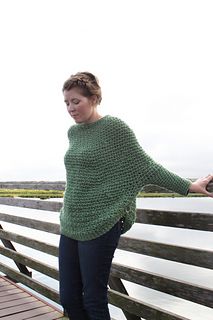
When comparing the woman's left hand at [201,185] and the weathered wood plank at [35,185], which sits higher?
the woman's left hand at [201,185]

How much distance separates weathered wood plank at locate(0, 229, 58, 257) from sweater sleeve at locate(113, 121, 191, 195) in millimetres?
2095

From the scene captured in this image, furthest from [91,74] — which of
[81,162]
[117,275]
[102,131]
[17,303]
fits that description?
[17,303]

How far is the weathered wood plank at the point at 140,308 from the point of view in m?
2.97

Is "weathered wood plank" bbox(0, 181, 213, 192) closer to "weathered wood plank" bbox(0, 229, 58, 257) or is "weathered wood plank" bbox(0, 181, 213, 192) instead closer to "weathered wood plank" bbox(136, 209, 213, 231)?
"weathered wood plank" bbox(0, 229, 58, 257)

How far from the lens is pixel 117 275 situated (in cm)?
345

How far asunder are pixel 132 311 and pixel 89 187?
1.33m

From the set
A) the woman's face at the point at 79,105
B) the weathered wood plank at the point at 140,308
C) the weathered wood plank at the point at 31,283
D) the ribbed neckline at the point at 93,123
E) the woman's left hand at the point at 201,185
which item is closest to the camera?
the woman's left hand at the point at 201,185

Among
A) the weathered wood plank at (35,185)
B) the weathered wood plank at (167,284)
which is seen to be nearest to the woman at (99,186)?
the weathered wood plank at (167,284)

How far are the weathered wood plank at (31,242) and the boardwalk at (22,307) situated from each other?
0.52 metres

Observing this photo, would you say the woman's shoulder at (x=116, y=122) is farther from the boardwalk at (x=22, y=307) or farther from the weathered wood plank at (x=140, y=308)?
the boardwalk at (x=22, y=307)

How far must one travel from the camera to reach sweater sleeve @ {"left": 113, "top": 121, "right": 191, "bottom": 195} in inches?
94.7

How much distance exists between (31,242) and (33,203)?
1.47ft

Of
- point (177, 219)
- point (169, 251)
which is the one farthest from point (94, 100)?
point (169, 251)

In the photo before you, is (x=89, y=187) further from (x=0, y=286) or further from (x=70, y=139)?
(x=0, y=286)
